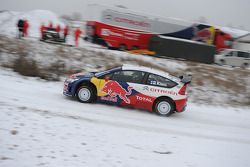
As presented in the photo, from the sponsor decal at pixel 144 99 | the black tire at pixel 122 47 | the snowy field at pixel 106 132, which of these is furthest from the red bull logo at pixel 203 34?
the sponsor decal at pixel 144 99

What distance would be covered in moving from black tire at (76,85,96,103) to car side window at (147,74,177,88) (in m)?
1.95

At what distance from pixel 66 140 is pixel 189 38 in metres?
21.7

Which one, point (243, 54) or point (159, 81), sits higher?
point (243, 54)

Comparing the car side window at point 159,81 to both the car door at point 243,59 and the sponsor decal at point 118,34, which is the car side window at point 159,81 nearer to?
the sponsor decal at point 118,34

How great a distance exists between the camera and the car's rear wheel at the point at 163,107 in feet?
33.8

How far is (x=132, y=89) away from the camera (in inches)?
400

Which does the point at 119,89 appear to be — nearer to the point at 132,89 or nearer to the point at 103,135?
the point at 132,89

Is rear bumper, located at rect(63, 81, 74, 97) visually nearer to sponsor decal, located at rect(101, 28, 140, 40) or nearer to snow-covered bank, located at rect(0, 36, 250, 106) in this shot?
snow-covered bank, located at rect(0, 36, 250, 106)

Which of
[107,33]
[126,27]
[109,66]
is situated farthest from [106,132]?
[126,27]

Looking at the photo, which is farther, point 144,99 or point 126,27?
point 126,27

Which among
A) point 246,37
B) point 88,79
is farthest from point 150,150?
point 246,37

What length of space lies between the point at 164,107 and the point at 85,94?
8.88ft

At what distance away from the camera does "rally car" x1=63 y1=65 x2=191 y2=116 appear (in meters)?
10.2

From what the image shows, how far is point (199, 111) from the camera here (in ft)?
39.6
